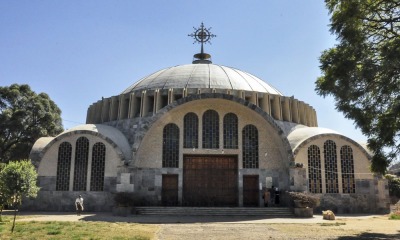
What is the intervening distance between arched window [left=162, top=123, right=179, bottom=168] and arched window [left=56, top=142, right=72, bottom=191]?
5885 mm

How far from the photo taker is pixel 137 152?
2436 cm

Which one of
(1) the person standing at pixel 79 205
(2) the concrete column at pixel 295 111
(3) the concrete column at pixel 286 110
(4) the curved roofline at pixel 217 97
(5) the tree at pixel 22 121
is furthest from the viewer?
(5) the tree at pixel 22 121

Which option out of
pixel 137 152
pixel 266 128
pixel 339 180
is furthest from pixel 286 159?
pixel 137 152

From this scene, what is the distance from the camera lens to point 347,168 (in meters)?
25.7

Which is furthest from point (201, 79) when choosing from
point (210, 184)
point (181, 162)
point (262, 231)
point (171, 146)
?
point (262, 231)

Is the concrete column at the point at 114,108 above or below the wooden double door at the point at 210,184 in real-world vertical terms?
above

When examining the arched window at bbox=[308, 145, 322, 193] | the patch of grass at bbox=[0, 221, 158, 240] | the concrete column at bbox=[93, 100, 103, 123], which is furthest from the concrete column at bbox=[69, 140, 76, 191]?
the arched window at bbox=[308, 145, 322, 193]

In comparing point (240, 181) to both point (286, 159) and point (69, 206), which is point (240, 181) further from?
point (69, 206)

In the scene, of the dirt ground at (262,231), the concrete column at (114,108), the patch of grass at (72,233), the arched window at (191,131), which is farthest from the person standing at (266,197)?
the concrete column at (114,108)

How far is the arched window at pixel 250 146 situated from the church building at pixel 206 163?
0.21ft

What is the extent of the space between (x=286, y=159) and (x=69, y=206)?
44.1ft

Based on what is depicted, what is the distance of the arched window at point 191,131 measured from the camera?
25156 mm

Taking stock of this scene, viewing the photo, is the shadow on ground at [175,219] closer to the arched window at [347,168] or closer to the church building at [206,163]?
the church building at [206,163]

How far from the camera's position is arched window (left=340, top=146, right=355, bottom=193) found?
25.5 metres
